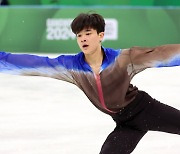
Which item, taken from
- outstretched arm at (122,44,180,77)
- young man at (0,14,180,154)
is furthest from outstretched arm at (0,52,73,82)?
outstretched arm at (122,44,180,77)

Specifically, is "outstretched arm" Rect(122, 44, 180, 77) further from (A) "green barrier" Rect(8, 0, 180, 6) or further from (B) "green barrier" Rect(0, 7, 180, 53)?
(A) "green barrier" Rect(8, 0, 180, 6)

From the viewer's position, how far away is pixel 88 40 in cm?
270

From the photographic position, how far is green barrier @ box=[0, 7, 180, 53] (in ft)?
33.4

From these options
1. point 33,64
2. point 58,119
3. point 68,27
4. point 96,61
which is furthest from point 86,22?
point 68,27

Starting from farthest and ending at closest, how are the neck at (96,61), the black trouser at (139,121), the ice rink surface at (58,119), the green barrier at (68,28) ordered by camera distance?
the green barrier at (68,28), the ice rink surface at (58,119), the black trouser at (139,121), the neck at (96,61)

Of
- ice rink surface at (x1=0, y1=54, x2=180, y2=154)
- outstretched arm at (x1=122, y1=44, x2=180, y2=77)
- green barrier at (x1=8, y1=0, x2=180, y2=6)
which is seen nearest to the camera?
outstretched arm at (x1=122, y1=44, x2=180, y2=77)

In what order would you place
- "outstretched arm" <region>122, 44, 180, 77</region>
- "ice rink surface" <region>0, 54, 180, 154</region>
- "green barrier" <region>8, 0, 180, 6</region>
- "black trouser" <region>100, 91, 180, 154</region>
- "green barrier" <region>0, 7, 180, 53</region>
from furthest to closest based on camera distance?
"green barrier" <region>8, 0, 180, 6</region>, "green barrier" <region>0, 7, 180, 53</region>, "ice rink surface" <region>0, 54, 180, 154</region>, "black trouser" <region>100, 91, 180, 154</region>, "outstretched arm" <region>122, 44, 180, 77</region>

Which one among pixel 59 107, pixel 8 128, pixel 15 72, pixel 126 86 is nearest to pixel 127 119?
pixel 126 86

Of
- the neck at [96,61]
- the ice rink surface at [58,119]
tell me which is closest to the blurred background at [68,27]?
the ice rink surface at [58,119]

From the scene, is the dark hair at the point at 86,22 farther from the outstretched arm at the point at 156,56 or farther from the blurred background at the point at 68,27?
the blurred background at the point at 68,27

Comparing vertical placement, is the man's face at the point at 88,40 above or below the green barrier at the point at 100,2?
above

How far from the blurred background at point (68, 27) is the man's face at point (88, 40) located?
294 inches

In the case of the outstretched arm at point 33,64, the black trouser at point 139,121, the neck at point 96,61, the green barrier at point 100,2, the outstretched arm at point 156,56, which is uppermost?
the outstretched arm at point 156,56

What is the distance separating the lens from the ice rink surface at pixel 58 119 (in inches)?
158
